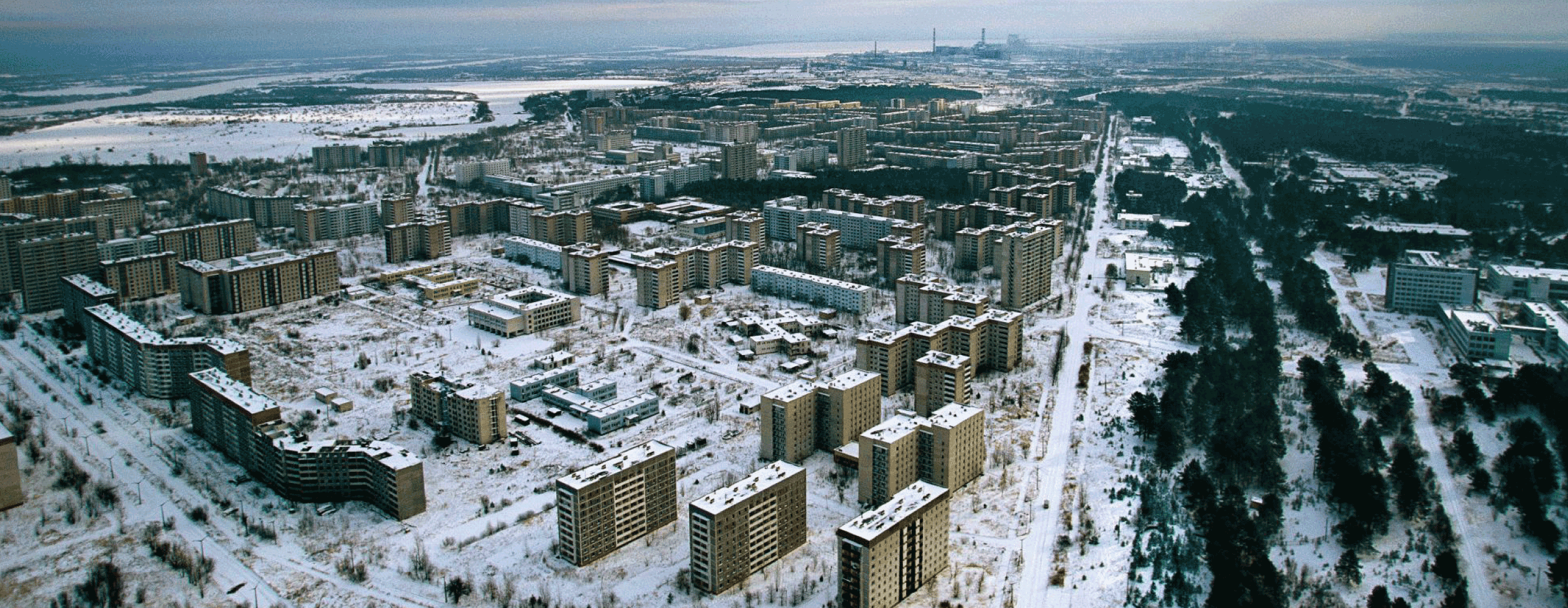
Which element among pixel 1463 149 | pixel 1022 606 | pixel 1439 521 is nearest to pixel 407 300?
pixel 1022 606

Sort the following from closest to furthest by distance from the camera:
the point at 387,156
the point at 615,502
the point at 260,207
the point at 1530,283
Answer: the point at 615,502 → the point at 1530,283 → the point at 260,207 → the point at 387,156

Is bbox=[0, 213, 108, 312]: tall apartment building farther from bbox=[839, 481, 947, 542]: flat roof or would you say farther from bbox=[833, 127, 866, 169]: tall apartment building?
bbox=[833, 127, 866, 169]: tall apartment building

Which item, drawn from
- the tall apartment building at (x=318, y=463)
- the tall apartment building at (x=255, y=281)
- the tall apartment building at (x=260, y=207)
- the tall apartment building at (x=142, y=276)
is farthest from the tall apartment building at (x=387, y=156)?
the tall apartment building at (x=318, y=463)

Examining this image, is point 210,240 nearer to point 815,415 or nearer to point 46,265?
point 46,265

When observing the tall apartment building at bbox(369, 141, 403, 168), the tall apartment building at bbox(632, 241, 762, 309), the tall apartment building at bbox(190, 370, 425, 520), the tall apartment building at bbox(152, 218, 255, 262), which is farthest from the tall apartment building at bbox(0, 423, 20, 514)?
the tall apartment building at bbox(369, 141, 403, 168)

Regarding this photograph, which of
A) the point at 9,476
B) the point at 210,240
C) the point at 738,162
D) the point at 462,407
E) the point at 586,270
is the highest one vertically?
the point at 738,162

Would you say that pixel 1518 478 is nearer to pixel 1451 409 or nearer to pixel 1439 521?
pixel 1439 521

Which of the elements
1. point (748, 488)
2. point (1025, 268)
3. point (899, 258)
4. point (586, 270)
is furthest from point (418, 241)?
point (748, 488)

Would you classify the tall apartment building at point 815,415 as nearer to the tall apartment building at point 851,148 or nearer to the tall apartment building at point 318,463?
the tall apartment building at point 318,463
